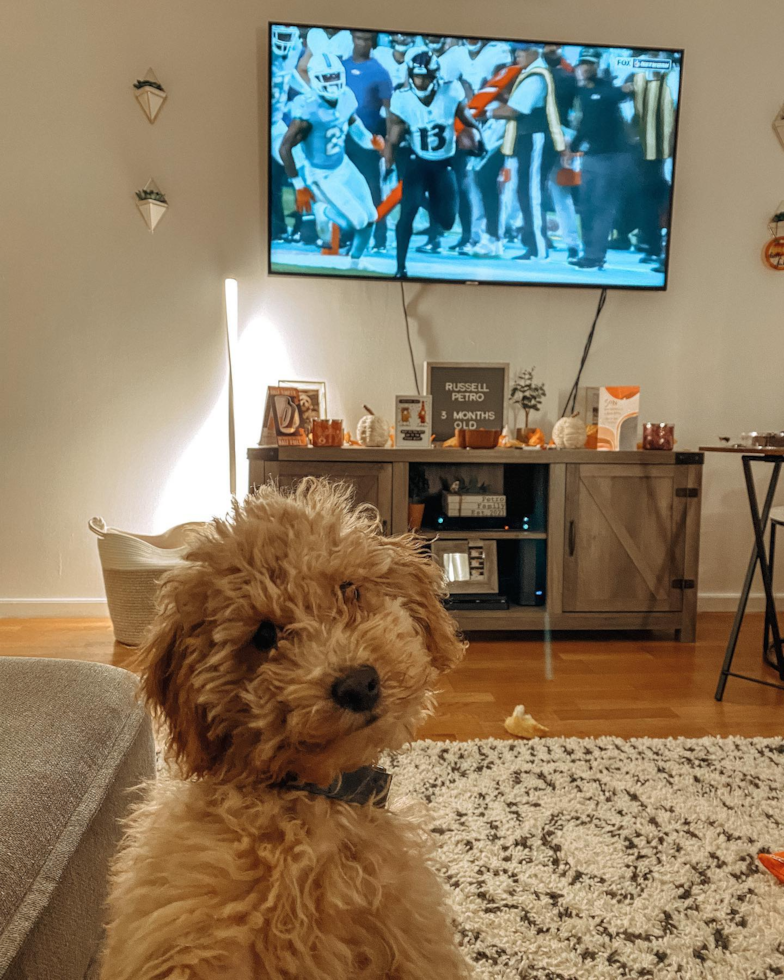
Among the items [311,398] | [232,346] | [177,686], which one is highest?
[232,346]

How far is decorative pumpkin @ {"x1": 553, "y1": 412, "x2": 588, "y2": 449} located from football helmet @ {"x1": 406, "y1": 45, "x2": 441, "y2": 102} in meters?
1.50

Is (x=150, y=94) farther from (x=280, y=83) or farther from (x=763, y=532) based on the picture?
(x=763, y=532)

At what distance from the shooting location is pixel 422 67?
2.95m

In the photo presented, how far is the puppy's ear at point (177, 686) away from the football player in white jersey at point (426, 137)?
2673mm

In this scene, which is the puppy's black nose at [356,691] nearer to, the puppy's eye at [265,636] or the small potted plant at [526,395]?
the puppy's eye at [265,636]

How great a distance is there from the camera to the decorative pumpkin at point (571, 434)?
288 centimetres

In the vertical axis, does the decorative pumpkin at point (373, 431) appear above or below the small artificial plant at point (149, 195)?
below

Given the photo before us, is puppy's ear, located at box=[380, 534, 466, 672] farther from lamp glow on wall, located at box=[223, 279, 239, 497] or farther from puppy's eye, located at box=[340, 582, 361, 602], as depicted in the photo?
lamp glow on wall, located at box=[223, 279, 239, 497]

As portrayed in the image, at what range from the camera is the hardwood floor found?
6.49 ft

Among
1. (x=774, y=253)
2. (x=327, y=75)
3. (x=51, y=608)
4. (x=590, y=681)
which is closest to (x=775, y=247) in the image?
(x=774, y=253)

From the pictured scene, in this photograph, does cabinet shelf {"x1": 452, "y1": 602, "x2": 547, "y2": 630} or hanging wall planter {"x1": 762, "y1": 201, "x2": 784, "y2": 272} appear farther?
hanging wall planter {"x1": 762, "y1": 201, "x2": 784, "y2": 272}

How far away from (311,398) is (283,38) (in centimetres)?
147

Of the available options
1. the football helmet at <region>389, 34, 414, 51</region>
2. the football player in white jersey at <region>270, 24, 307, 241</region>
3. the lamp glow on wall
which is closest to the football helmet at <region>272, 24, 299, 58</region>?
the football player in white jersey at <region>270, 24, 307, 241</region>

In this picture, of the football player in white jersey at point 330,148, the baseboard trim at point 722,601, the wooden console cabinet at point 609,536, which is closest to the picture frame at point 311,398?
the wooden console cabinet at point 609,536
